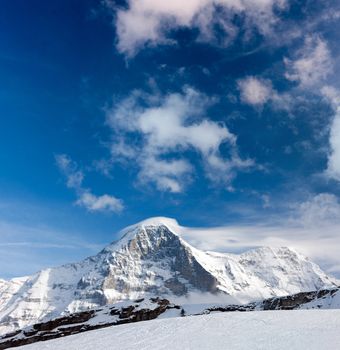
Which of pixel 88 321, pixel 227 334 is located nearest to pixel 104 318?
pixel 88 321

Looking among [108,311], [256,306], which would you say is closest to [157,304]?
[108,311]

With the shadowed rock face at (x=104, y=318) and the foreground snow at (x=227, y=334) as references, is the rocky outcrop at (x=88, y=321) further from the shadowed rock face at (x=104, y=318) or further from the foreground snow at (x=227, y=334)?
the foreground snow at (x=227, y=334)

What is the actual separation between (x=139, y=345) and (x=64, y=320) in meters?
124

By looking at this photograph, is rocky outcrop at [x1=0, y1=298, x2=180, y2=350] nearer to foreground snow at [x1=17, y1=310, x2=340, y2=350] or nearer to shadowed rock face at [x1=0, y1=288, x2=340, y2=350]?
shadowed rock face at [x1=0, y1=288, x2=340, y2=350]

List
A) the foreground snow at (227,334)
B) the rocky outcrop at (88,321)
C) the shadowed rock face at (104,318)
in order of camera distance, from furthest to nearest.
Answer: the rocky outcrop at (88,321)
the shadowed rock face at (104,318)
the foreground snow at (227,334)

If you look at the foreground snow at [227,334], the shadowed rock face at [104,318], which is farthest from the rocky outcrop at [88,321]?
the foreground snow at [227,334]

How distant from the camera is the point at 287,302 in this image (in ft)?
511

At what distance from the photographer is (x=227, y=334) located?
25016 mm

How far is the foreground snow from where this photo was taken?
22484 millimetres

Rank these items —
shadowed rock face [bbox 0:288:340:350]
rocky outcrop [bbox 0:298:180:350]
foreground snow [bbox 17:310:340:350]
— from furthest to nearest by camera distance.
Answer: rocky outcrop [bbox 0:298:180:350] < shadowed rock face [bbox 0:288:340:350] < foreground snow [bbox 17:310:340:350]

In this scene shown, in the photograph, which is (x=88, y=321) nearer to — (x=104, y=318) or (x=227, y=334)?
(x=104, y=318)

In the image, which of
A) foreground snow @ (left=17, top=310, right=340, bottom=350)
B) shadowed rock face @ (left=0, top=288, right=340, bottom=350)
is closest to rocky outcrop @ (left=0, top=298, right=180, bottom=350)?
shadowed rock face @ (left=0, top=288, right=340, bottom=350)

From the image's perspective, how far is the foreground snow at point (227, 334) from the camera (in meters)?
22.5

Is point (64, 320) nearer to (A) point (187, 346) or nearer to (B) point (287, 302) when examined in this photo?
(B) point (287, 302)
